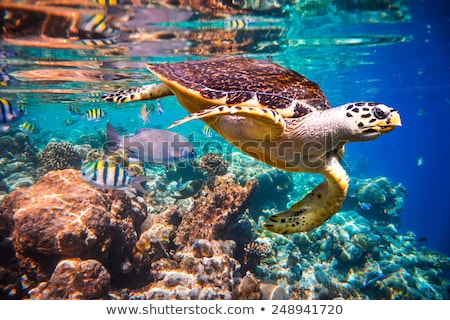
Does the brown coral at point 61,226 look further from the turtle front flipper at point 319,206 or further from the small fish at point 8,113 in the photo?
the turtle front flipper at point 319,206

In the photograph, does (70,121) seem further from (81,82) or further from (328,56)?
(328,56)

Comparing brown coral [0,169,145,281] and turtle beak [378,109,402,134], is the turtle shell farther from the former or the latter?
brown coral [0,169,145,281]

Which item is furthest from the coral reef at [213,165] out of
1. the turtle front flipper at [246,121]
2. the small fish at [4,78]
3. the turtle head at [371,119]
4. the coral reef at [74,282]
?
the small fish at [4,78]

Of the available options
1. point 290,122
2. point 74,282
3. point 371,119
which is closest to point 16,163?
point 74,282

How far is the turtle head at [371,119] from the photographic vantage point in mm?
2854

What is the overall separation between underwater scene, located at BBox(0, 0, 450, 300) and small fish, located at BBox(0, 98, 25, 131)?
3cm

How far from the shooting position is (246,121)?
3111mm

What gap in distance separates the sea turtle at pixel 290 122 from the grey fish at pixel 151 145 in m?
2.52

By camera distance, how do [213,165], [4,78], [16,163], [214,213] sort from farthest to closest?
1. [4,78]
2. [16,163]
3. [213,165]
4. [214,213]

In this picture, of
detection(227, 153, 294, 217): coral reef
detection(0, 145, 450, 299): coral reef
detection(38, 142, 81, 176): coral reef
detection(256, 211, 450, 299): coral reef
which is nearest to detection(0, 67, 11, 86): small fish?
detection(38, 142, 81, 176): coral reef

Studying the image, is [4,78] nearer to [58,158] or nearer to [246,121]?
[58,158]

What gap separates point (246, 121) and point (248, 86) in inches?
21.5

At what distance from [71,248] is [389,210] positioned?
13530 mm
